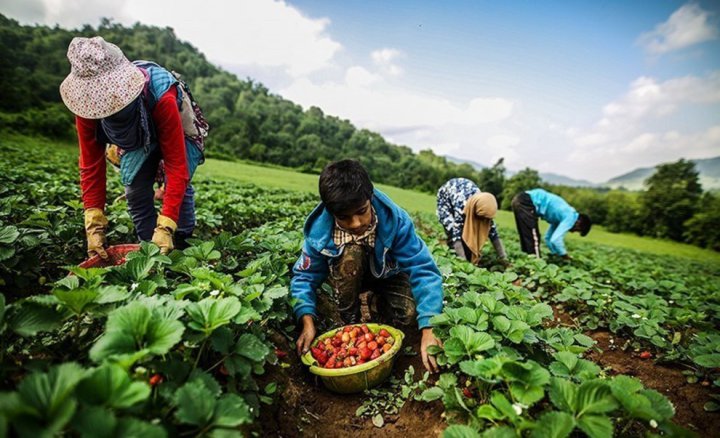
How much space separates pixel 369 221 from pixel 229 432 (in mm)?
1441

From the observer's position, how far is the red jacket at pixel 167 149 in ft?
7.95

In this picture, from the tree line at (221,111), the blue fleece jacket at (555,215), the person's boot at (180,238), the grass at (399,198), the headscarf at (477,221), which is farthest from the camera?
the tree line at (221,111)

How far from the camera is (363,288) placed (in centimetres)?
288

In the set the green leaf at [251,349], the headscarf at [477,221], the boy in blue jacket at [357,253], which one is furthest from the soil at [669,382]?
the green leaf at [251,349]

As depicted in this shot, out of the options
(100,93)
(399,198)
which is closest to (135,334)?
(100,93)

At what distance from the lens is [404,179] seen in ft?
173

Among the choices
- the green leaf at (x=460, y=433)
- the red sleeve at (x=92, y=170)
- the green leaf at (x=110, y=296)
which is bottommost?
the green leaf at (x=460, y=433)

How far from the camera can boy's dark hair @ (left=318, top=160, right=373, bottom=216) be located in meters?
2.01

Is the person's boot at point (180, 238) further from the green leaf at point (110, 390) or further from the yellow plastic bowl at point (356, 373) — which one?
the green leaf at point (110, 390)

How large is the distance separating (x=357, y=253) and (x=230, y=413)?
1.44m

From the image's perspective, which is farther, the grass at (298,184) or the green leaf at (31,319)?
the grass at (298,184)

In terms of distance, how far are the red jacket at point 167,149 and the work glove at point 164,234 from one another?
0.05m

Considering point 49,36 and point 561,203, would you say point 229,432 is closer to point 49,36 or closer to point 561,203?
point 561,203

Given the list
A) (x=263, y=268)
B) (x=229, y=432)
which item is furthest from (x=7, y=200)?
(x=229, y=432)
